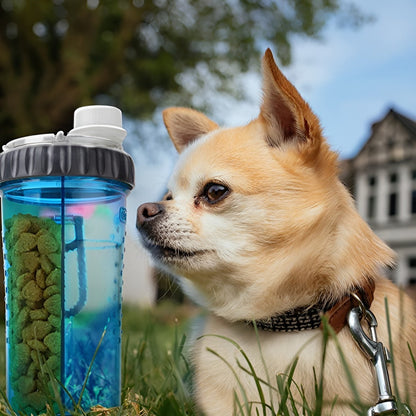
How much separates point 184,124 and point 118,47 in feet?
25.4

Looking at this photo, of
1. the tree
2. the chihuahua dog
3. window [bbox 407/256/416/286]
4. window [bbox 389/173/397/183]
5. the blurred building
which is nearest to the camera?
the chihuahua dog

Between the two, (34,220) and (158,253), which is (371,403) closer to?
(158,253)

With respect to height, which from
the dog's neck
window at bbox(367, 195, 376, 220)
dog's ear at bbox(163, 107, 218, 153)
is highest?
window at bbox(367, 195, 376, 220)

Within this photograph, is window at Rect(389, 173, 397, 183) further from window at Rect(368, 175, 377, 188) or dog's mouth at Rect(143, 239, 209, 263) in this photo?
dog's mouth at Rect(143, 239, 209, 263)

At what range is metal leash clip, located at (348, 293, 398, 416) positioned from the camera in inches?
49.9

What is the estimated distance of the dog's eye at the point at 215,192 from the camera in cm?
148

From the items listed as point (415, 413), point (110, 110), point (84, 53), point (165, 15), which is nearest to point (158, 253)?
point (110, 110)

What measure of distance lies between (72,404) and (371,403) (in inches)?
31.7

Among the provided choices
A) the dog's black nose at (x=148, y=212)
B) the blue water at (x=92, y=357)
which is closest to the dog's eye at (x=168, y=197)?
the dog's black nose at (x=148, y=212)

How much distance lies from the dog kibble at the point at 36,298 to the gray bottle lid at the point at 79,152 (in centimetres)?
14

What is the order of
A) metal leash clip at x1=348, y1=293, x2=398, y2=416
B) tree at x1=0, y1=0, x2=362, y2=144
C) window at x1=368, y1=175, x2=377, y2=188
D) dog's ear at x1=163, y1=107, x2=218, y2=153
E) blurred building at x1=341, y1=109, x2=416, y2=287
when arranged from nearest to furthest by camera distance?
metal leash clip at x1=348, y1=293, x2=398, y2=416, dog's ear at x1=163, y1=107, x2=218, y2=153, tree at x1=0, y1=0, x2=362, y2=144, blurred building at x1=341, y1=109, x2=416, y2=287, window at x1=368, y1=175, x2=377, y2=188

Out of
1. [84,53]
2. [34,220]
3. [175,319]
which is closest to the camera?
[34,220]

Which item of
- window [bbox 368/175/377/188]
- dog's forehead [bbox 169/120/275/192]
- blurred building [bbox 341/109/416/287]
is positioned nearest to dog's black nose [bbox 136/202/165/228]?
dog's forehead [bbox 169/120/275/192]

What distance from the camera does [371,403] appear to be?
1.36 m
